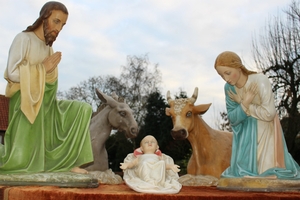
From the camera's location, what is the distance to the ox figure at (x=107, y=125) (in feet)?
21.8

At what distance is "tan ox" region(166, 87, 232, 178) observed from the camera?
239 inches

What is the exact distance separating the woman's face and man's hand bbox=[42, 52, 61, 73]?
1.96 m

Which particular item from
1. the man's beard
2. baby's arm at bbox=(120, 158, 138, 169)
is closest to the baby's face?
baby's arm at bbox=(120, 158, 138, 169)

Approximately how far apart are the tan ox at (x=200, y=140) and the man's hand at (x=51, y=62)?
2.04 m

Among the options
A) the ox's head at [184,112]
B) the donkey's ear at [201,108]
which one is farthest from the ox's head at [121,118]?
the donkey's ear at [201,108]

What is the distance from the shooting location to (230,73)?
5.01m

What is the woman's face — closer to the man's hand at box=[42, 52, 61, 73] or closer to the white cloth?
the white cloth

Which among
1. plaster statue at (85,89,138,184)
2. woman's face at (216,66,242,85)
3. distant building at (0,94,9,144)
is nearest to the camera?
woman's face at (216,66,242,85)

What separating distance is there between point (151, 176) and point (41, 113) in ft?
4.90

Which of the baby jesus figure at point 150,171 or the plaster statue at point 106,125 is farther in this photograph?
the plaster statue at point 106,125

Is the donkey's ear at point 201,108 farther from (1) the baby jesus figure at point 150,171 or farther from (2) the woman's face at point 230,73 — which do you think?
(1) the baby jesus figure at point 150,171

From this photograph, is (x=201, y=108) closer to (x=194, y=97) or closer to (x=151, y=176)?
(x=194, y=97)

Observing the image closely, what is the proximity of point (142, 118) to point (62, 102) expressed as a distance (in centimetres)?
1679

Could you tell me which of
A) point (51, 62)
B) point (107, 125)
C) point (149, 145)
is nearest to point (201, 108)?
point (107, 125)
